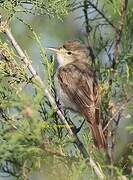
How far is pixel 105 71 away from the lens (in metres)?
2.69

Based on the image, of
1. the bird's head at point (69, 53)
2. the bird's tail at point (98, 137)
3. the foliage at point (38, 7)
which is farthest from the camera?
the bird's head at point (69, 53)

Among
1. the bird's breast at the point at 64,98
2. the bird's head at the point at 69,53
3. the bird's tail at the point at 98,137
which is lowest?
the bird's breast at the point at 64,98

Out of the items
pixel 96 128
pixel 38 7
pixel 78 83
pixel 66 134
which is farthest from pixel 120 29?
pixel 78 83

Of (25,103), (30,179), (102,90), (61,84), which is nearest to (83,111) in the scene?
(61,84)

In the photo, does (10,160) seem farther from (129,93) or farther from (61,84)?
(61,84)

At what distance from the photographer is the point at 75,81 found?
4.99 meters

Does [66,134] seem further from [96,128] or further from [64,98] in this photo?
[64,98]

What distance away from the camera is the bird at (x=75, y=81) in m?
4.09

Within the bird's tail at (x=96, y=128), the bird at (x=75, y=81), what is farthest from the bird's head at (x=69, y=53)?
the bird's tail at (x=96, y=128)

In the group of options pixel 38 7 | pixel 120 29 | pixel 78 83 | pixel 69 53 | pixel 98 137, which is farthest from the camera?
pixel 69 53

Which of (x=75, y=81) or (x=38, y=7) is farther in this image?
(x=75, y=81)

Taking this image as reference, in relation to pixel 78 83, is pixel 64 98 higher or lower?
lower

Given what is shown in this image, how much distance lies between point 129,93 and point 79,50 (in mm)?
3298

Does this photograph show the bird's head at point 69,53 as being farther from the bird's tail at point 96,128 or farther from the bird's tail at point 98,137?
the bird's tail at point 98,137
